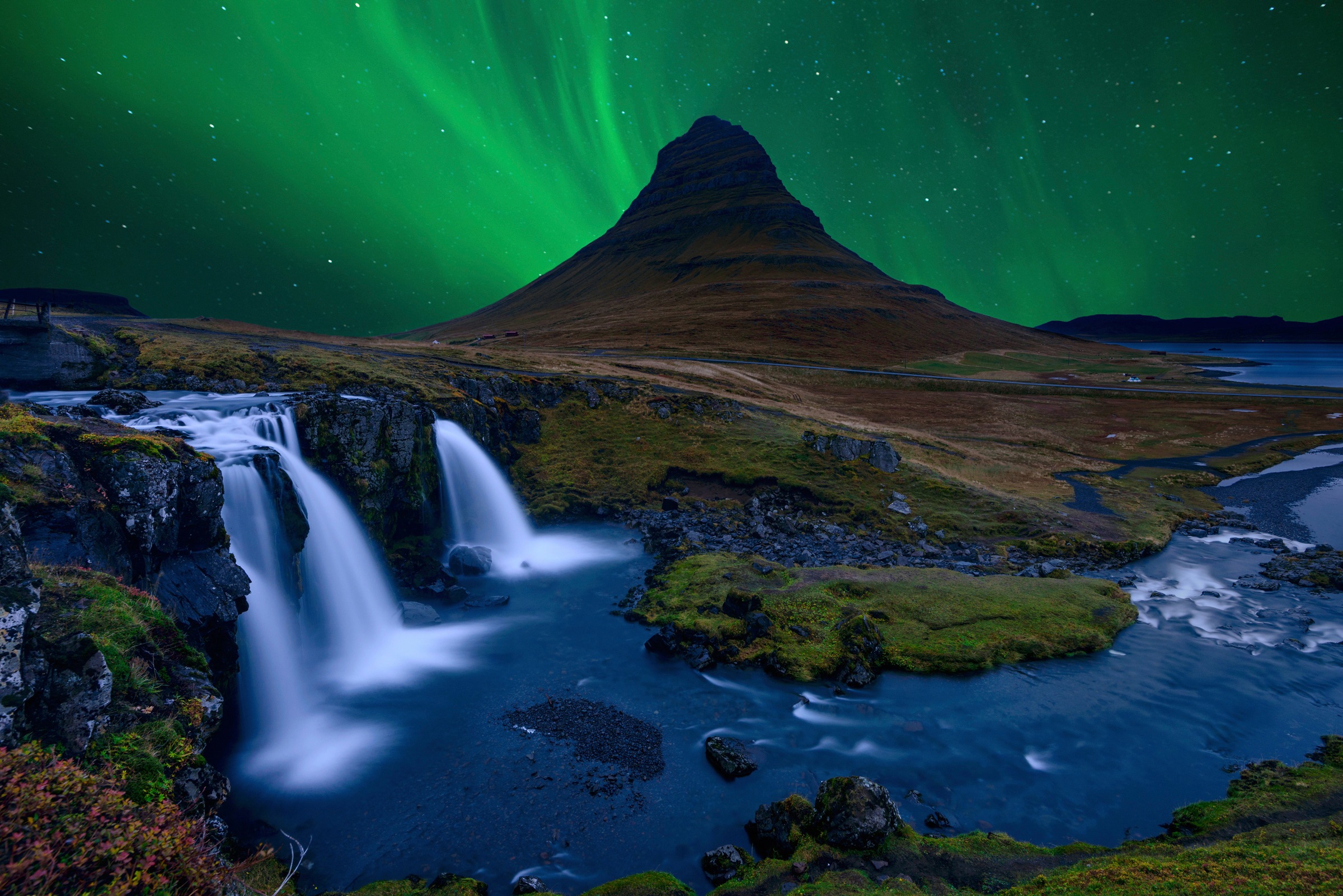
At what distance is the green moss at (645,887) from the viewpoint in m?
10.5

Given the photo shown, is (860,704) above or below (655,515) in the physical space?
below

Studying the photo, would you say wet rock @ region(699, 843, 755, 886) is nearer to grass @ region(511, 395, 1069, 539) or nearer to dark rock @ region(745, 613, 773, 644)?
dark rock @ region(745, 613, 773, 644)

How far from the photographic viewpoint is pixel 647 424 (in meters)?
46.0

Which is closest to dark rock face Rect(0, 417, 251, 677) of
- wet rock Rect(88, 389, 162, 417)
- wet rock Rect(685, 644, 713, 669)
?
wet rock Rect(88, 389, 162, 417)

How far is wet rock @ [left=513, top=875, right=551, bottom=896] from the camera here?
10930 millimetres

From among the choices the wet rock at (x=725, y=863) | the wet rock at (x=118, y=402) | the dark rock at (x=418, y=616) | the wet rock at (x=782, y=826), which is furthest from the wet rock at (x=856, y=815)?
the wet rock at (x=118, y=402)

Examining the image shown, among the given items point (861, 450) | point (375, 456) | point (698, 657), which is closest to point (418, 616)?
point (375, 456)

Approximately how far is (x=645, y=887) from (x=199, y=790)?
28.0 ft

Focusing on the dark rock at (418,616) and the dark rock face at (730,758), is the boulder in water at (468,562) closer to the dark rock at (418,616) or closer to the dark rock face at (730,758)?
the dark rock at (418,616)

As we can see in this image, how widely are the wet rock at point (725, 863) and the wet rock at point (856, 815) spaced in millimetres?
1789

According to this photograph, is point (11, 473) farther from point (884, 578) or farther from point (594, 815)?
point (884, 578)

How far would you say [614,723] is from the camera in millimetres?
16641

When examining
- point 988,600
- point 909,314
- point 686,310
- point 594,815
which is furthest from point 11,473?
point 909,314

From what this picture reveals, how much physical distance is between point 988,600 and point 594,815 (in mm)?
17975
